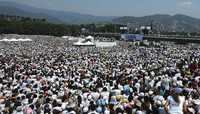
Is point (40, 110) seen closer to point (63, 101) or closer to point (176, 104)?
point (63, 101)

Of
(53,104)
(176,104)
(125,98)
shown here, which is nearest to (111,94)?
(125,98)

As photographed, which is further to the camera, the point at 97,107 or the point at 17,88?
the point at 17,88

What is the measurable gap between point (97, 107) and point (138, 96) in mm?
1532

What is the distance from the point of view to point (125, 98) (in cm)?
1482

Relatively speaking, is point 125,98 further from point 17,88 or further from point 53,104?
point 17,88

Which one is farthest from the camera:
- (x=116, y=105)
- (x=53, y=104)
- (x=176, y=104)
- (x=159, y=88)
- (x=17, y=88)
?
(x=17, y=88)

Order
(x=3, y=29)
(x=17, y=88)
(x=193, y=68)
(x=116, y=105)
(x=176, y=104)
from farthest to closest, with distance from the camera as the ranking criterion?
(x=3, y=29)
(x=193, y=68)
(x=17, y=88)
(x=116, y=105)
(x=176, y=104)

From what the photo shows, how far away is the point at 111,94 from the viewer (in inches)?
615

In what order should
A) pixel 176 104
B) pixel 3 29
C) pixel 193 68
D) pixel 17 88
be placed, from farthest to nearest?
pixel 3 29
pixel 193 68
pixel 17 88
pixel 176 104

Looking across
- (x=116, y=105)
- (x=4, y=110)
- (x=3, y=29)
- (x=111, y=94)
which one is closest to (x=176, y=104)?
(x=116, y=105)

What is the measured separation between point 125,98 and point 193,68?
7317 millimetres

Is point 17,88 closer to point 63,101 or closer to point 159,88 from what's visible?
point 63,101

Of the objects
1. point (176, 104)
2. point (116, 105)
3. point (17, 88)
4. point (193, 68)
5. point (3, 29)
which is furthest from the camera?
point (3, 29)

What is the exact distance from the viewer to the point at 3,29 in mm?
157750
